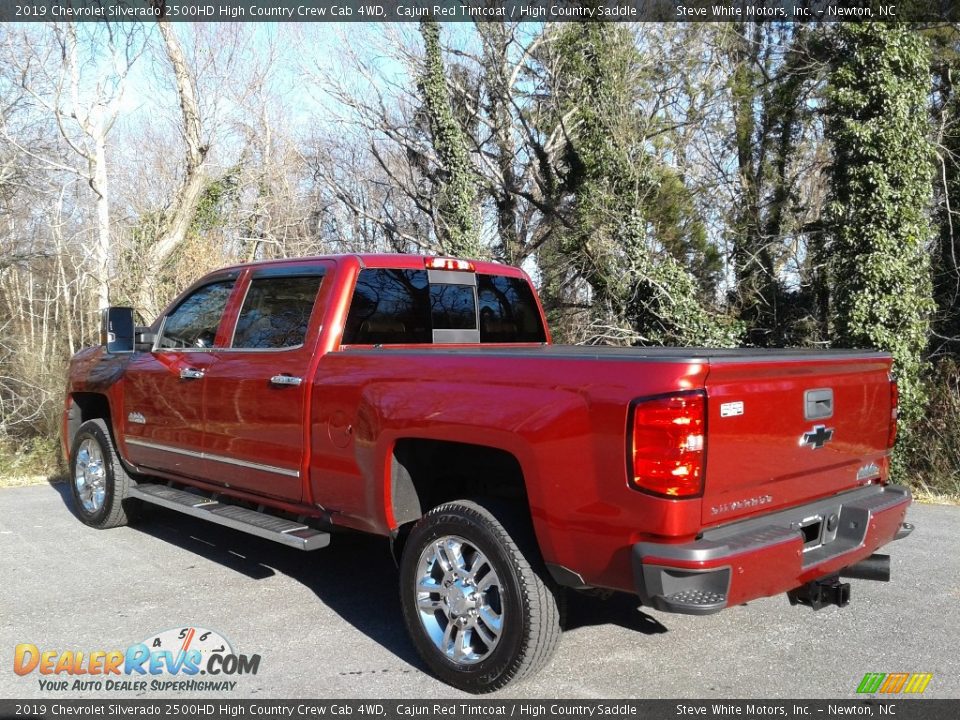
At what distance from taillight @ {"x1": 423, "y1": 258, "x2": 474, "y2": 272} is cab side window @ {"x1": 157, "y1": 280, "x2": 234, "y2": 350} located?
143 cm

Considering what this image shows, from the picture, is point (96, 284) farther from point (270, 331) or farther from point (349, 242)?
point (349, 242)

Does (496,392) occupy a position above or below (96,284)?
below

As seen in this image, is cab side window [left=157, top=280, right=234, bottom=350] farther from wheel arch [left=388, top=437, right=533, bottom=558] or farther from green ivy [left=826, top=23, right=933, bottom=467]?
green ivy [left=826, top=23, right=933, bottom=467]

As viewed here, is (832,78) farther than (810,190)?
No

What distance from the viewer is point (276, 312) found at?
5.11 meters

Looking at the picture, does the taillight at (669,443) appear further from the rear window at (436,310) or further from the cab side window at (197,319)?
the cab side window at (197,319)

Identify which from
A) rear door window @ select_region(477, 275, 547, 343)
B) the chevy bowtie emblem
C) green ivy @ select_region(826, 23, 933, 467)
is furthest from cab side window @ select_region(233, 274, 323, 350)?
green ivy @ select_region(826, 23, 933, 467)

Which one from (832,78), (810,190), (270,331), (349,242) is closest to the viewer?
(270,331)

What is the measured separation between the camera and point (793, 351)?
13.3 feet

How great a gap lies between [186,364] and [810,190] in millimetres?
14424

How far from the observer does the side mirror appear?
20.0 feet

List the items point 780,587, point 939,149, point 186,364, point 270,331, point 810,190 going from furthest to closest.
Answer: point 810,190, point 939,149, point 186,364, point 270,331, point 780,587

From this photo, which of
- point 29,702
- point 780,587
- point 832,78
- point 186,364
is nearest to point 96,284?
point 186,364

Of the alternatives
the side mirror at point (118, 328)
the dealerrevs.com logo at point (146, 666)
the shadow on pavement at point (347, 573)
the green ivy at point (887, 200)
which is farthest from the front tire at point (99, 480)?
the green ivy at point (887, 200)
